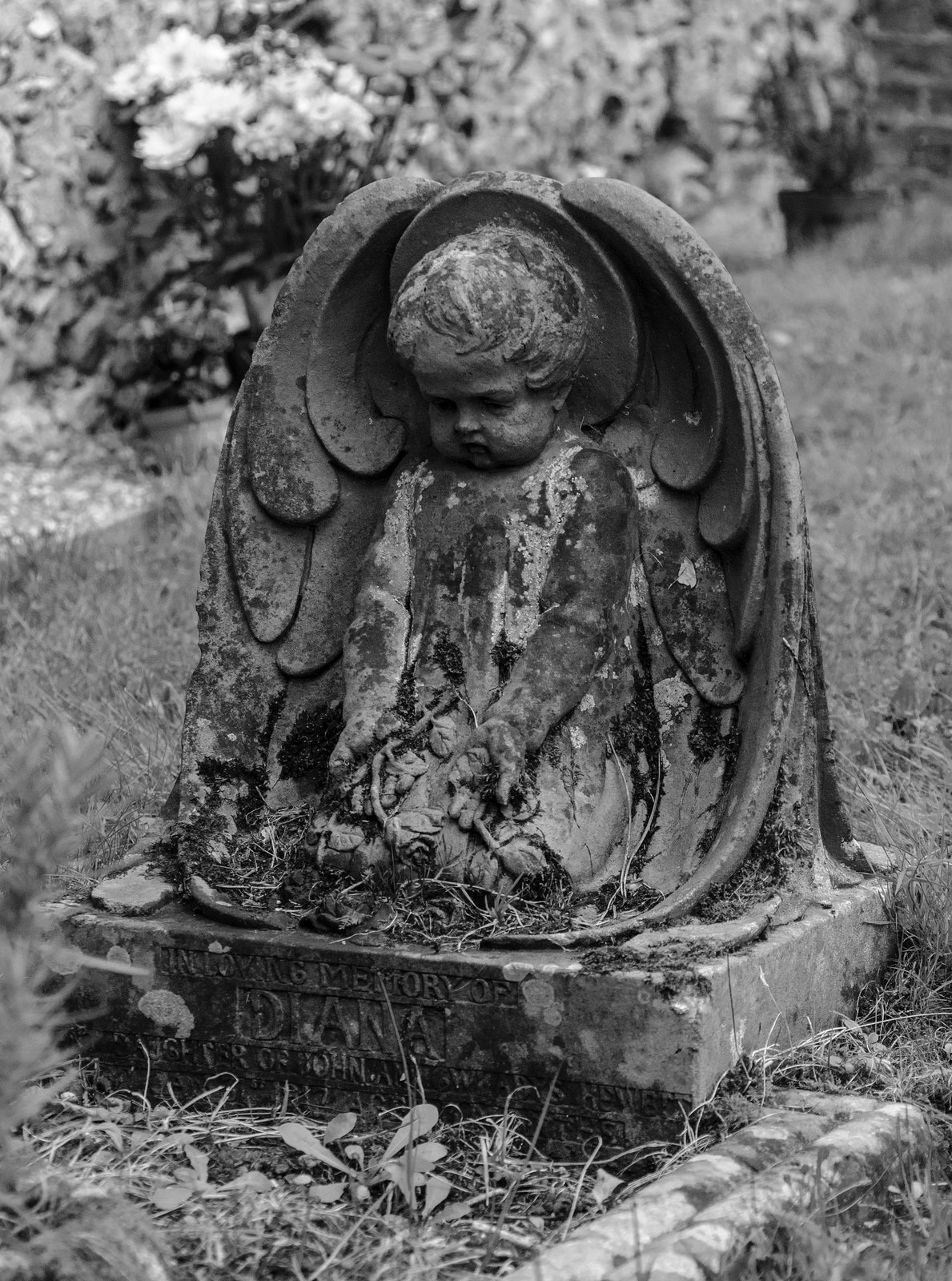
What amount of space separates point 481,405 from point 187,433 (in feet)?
13.0

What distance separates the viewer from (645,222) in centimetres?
313

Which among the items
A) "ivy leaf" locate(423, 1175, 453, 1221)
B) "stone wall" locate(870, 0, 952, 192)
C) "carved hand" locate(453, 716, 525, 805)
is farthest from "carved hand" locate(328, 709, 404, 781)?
"stone wall" locate(870, 0, 952, 192)

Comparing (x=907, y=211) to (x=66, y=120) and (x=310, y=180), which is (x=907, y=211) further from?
(x=66, y=120)

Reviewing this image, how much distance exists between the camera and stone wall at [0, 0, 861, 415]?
7.12 metres

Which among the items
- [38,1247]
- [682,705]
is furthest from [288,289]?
[38,1247]

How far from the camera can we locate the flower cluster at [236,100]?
271 inches

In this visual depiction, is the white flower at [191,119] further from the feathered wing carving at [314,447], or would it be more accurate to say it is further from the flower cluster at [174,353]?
the feathered wing carving at [314,447]

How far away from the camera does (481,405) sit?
10.5 feet

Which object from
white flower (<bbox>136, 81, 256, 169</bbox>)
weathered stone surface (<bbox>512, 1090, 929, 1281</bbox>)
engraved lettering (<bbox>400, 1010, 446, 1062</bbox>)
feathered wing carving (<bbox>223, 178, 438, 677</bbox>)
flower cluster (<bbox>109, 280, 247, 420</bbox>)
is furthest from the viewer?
flower cluster (<bbox>109, 280, 247, 420</bbox>)

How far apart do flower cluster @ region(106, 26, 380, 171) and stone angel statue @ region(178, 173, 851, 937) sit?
376 centimetres

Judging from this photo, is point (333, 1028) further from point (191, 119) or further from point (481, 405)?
point (191, 119)

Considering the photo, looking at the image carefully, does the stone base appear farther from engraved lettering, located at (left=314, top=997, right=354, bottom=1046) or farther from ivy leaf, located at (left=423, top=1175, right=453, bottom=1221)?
ivy leaf, located at (left=423, top=1175, right=453, bottom=1221)

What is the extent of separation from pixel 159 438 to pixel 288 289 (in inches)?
151

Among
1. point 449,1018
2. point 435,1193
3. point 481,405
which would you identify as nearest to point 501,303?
point 481,405
